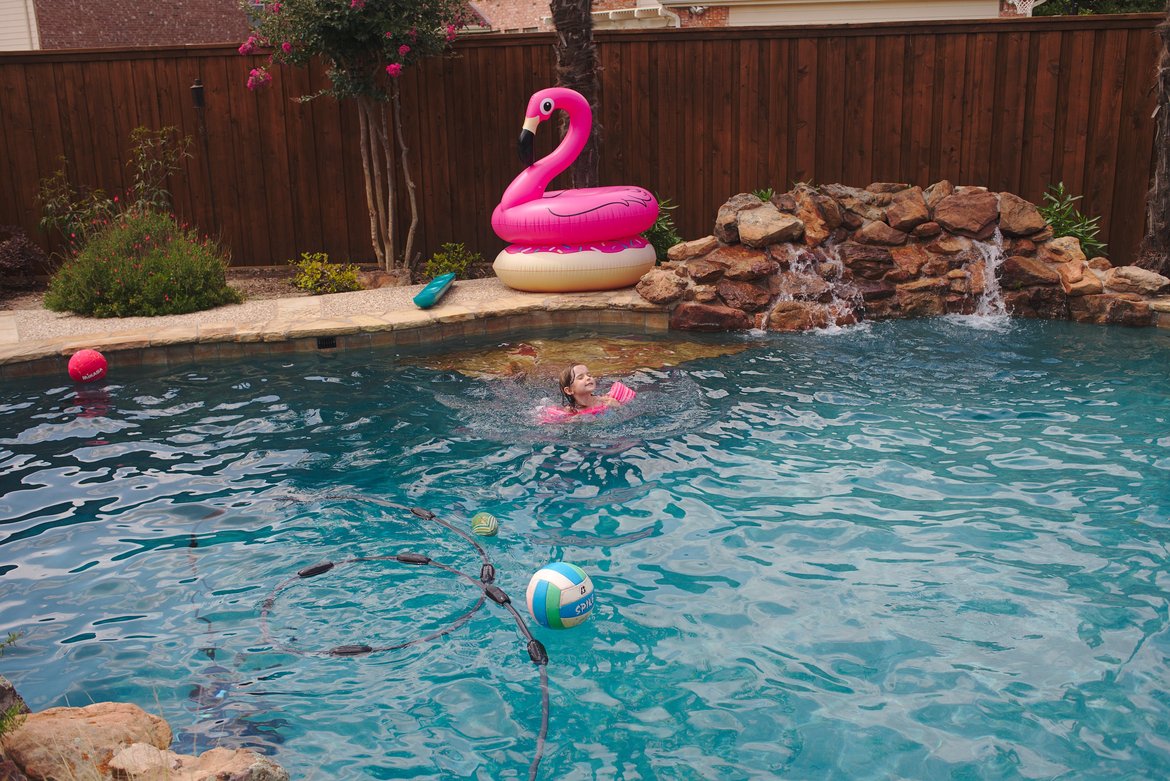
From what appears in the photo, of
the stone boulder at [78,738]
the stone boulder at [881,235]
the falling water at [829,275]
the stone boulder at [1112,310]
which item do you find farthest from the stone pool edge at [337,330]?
the stone boulder at [78,738]

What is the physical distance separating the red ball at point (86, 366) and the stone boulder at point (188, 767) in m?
5.41

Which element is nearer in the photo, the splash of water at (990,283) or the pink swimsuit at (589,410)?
the pink swimsuit at (589,410)

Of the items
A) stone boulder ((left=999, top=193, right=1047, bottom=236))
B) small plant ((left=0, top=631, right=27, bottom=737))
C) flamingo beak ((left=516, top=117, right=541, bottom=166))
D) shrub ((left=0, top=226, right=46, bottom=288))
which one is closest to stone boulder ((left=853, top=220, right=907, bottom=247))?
stone boulder ((left=999, top=193, right=1047, bottom=236))

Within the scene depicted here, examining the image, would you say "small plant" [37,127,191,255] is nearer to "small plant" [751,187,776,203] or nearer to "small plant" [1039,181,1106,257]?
"small plant" [751,187,776,203]

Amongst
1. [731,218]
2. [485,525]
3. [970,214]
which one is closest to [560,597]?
[485,525]

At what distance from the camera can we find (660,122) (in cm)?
1137

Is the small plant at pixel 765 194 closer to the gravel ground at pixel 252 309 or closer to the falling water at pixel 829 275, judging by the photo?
the falling water at pixel 829 275

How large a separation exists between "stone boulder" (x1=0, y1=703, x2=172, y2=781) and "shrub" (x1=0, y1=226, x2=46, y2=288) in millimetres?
9134

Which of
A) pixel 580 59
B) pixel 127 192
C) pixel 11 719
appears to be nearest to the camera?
pixel 11 719

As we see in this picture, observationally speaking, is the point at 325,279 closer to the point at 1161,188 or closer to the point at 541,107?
the point at 541,107

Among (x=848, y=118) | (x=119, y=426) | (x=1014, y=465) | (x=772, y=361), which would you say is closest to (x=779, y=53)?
(x=848, y=118)

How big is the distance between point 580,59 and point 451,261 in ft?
8.88

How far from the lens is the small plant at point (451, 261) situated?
1136 cm

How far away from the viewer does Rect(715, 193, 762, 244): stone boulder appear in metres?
9.70
